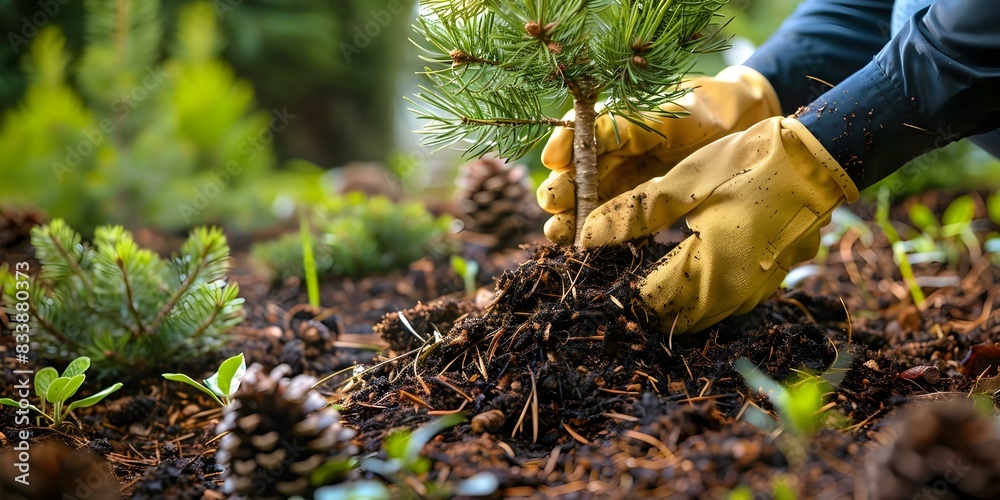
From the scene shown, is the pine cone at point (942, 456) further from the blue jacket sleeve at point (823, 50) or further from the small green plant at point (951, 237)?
the small green plant at point (951, 237)

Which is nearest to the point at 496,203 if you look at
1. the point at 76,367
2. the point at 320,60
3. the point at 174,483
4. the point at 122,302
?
the point at 122,302

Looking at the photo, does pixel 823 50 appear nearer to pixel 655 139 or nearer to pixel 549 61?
pixel 655 139

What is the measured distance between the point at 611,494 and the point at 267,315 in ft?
4.81

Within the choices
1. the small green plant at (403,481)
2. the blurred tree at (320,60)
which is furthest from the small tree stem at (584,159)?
the blurred tree at (320,60)

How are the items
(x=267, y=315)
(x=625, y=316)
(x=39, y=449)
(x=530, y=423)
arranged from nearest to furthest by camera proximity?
1. (x=39, y=449)
2. (x=530, y=423)
3. (x=625, y=316)
4. (x=267, y=315)

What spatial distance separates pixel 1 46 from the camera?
345 centimetres

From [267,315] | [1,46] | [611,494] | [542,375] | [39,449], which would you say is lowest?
[611,494]

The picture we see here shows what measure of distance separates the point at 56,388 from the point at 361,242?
1385mm

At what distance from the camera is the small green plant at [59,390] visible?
1.21 m

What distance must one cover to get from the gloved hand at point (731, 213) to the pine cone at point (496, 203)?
149 centimetres

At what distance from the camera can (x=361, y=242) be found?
2.55 metres

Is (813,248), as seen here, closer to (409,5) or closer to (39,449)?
(39,449)

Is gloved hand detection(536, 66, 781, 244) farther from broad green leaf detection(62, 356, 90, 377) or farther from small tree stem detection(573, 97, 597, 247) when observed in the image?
broad green leaf detection(62, 356, 90, 377)

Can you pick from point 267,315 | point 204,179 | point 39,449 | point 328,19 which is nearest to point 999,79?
point 39,449
